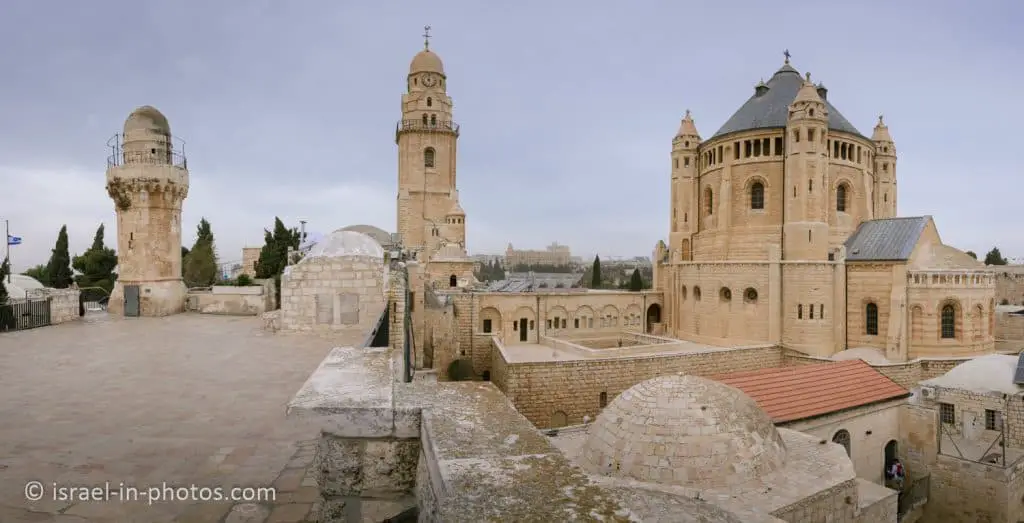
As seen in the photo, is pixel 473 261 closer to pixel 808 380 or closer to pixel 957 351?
pixel 808 380

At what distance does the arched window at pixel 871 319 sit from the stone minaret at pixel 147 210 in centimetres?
2732

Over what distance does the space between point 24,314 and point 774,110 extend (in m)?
30.4

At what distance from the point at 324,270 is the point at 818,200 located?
74.1ft

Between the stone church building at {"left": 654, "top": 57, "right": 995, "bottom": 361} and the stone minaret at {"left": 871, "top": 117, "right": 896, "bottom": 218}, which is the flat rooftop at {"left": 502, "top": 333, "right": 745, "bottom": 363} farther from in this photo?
the stone minaret at {"left": 871, "top": 117, "right": 896, "bottom": 218}

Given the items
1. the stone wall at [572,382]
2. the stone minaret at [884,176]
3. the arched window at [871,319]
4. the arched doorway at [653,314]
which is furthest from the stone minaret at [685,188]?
the stone wall at [572,382]

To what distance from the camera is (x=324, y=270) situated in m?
12.1

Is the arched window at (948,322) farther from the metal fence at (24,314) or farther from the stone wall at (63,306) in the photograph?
the metal fence at (24,314)

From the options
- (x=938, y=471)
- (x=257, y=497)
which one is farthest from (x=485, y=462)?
(x=938, y=471)

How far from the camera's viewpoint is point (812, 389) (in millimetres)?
16125

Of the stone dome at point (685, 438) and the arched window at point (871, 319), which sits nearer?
the stone dome at point (685, 438)


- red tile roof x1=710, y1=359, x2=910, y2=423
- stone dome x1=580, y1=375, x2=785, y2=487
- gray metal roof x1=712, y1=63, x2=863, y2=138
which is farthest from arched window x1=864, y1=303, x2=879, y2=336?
stone dome x1=580, y1=375, x2=785, y2=487

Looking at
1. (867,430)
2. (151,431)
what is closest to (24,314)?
(151,431)

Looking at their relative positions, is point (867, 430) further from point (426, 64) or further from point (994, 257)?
point (994, 257)

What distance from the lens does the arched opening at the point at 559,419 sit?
19453mm
